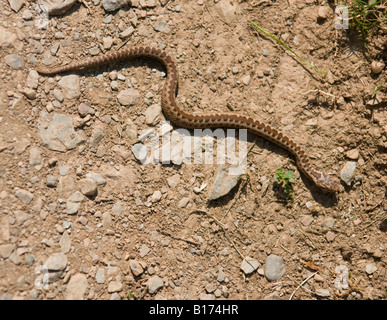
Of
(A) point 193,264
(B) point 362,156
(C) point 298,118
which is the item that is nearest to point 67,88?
(A) point 193,264

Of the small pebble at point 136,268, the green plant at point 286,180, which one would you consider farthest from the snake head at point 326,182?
the small pebble at point 136,268

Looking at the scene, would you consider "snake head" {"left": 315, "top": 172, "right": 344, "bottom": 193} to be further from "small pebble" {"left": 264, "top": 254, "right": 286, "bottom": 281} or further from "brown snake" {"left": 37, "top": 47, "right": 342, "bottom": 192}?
"small pebble" {"left": 264, "top": 254, "right": 286, "bottom": 281}

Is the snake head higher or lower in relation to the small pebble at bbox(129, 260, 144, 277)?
higher

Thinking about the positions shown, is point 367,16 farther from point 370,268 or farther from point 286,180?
point 370,268

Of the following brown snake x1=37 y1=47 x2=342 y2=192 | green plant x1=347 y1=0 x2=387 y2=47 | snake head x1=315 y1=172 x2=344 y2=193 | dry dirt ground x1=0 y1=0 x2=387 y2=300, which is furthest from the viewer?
green plant x1=347 y1=0 x2=387 y2=47

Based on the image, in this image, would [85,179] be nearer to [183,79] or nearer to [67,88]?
[67,88]

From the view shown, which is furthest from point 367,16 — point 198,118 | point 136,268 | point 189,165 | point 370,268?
point 136,268

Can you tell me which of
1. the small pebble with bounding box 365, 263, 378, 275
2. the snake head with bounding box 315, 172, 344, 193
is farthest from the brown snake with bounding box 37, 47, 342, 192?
the small pebble with bounding box 365, 263, 378, 275
